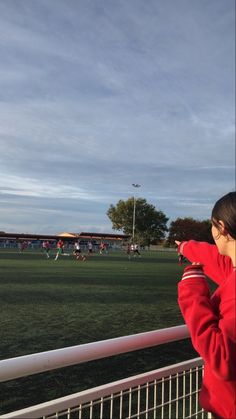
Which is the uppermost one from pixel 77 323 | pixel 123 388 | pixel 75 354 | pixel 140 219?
pixel 140 219

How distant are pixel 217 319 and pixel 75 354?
699 millimetres

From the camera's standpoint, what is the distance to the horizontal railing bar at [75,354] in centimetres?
174

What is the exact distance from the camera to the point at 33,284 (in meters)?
15.7

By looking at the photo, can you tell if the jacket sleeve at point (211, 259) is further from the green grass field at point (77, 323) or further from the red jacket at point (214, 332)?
the green grass field at point (77, 323)

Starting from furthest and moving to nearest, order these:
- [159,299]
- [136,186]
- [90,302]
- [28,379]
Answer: [136,186] → [159,299] → [90,302] → [28,379]

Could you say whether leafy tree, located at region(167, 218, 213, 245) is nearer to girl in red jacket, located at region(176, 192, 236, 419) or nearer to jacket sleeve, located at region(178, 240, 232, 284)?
jacket sleeve, located at region(178, 240, 232, 284)

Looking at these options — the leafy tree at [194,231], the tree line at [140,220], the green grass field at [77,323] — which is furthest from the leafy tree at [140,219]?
the leafy tree at [194,231]

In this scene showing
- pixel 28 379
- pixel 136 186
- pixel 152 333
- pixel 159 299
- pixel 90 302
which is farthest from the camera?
pixel 136 186

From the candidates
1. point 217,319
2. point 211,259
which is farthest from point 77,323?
point 217,319

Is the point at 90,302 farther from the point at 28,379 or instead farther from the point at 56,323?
the point at 28,379

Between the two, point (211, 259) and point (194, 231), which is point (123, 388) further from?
point (194, 231)

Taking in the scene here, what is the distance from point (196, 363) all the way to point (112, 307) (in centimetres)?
866

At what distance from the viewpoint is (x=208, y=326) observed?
1482 mm

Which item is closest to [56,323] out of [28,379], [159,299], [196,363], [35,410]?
[28,379]
